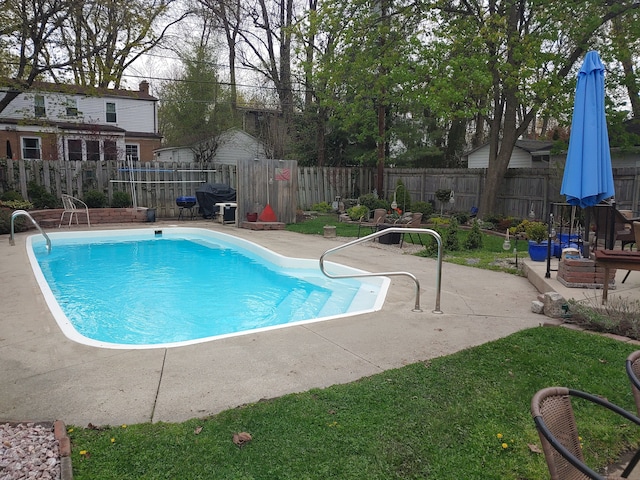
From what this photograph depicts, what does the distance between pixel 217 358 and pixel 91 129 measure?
23.7 metres

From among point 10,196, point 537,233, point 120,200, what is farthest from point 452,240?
point 10,196

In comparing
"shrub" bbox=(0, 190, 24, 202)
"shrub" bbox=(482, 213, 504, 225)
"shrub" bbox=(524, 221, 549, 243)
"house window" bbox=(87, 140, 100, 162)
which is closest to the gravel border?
"shrub" bbox=(524, 221, 549, 243)

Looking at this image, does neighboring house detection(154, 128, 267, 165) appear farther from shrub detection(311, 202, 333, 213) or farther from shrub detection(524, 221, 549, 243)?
shrub detection(524, 221, 549, 243)

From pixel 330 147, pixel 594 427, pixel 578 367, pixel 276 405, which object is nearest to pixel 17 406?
pixel 276 405

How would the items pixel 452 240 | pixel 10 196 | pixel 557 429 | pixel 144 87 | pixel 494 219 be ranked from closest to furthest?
pixel 557 429, pixel 452 240, pixel 10 196, pixel 494 219, pixel 144 87

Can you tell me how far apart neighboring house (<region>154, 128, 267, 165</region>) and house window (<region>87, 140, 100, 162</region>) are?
12.2 feet

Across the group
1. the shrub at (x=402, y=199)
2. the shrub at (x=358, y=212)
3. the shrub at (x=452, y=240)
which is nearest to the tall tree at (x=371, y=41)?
the shrub at (x=402, y=199)

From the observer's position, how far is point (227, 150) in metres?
28.2

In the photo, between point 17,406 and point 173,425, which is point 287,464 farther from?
point 17,406

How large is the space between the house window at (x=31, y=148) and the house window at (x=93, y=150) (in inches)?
87.3

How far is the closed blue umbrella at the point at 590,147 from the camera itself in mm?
5602

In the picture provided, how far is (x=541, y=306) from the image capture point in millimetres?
5277

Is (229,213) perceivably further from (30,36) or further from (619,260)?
(619,260)

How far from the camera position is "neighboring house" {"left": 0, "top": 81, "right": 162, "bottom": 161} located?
22.8 m
